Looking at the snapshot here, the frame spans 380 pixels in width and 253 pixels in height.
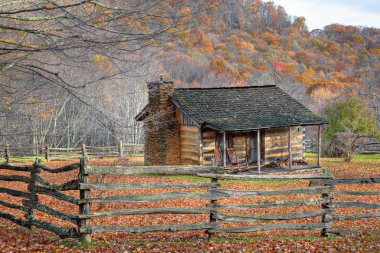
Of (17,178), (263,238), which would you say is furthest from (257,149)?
(17,178)

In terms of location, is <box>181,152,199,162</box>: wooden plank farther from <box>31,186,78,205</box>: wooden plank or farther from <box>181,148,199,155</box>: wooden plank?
<box>31,186,78,205</box>: wooden plank

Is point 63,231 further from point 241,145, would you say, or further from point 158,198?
point 241,145

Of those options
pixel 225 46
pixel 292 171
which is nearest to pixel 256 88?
pixel 292 171

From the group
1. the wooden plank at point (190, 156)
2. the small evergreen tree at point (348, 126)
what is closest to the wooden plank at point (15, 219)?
the wooden plank at point (190, 156)

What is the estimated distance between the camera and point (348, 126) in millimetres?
35688

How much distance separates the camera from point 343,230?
11.8 metres

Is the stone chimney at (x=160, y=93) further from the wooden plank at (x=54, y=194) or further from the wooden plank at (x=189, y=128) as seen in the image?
the wooden plank at (x=54, y=194)

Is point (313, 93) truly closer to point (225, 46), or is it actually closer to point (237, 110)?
point (225, 46)

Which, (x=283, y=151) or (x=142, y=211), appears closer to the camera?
(x=142, y=211)

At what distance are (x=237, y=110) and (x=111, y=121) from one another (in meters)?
17.4

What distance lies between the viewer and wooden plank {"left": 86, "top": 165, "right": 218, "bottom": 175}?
10117 mm

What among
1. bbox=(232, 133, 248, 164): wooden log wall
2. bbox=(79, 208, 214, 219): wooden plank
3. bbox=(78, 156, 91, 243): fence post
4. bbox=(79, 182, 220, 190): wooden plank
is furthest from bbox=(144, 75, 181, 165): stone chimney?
bbox=(78, 156, 91, 243): fence post

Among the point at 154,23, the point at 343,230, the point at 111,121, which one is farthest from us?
the point at 343,230

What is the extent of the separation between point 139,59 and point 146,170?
315 cm
